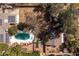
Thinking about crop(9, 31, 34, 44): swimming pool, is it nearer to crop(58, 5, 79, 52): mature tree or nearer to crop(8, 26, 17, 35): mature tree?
crop(8, 26, 17, 35): mature tree

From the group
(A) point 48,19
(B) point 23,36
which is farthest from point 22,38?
(A) point 48,19

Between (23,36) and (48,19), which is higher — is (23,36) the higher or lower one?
the lower one

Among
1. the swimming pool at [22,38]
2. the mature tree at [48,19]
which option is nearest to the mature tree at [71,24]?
the mature tree at [48,19]

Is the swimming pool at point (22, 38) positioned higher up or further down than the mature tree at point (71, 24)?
further down

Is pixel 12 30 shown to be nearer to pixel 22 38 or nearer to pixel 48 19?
pixel 22 38

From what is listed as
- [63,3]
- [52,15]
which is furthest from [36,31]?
[63,3]

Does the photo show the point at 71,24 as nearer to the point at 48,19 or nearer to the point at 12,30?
the point at 48,19

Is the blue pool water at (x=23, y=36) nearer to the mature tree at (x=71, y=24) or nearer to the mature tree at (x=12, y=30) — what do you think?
the mature tree at (x=12, y=30)

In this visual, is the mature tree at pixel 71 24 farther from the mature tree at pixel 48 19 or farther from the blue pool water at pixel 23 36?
the blue pool water at pixel 23 36

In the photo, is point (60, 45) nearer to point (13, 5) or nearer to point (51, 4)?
point (51, 4)

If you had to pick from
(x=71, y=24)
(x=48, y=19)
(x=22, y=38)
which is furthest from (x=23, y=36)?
(x=71, y=24)

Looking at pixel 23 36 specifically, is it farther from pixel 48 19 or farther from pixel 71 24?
pixel 71 24

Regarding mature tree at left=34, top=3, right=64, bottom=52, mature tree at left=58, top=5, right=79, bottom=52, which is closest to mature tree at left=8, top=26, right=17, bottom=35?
mature tree at left=34, top=3, right=64, bottom=52
